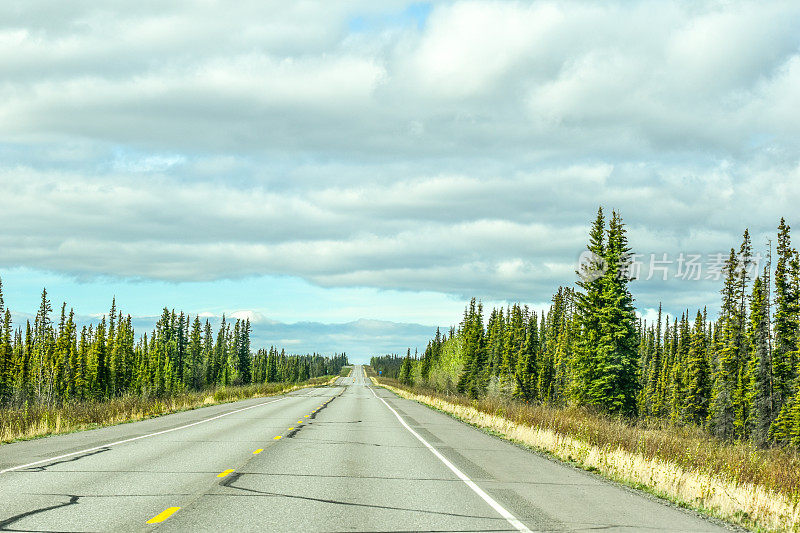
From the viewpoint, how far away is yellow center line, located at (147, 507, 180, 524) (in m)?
7.85

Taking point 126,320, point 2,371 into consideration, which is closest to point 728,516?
point 2,371

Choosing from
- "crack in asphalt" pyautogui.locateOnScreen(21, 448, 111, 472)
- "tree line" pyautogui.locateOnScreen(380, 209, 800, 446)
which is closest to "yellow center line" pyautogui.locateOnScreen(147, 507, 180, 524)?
"crack in asphalt" pyautogui.locateOnScreen(21, 448, 111, 472)

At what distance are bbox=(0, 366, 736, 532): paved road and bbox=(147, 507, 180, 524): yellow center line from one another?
13 mm

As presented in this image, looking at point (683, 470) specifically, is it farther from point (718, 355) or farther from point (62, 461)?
point (718, 355)

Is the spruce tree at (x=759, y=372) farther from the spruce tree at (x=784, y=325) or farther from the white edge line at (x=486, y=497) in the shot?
the white edge line at (x=486, y=497)

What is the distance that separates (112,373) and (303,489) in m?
93.6

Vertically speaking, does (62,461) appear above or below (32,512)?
below

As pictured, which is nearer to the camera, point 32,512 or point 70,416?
point 32,512

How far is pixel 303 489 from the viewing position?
10570mm

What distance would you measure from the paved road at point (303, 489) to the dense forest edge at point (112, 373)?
7079 millimetres

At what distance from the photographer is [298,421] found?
2817 centimetres

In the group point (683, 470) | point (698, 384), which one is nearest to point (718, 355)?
point (698, 384)

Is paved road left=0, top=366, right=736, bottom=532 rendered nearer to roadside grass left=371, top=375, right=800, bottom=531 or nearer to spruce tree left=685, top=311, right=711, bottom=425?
roadside grass left=371, top=375, right=800, bottom=531

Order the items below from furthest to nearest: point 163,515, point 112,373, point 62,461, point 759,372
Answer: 1. point 112,373
2. point 759,372
3. point 62,461
4. point 163,515
